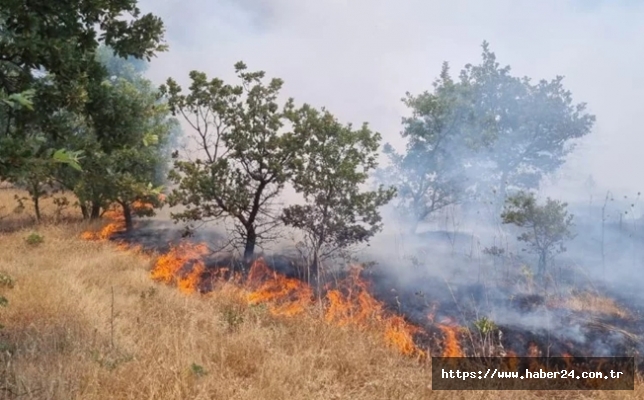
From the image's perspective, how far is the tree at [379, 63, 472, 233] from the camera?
54.9ft

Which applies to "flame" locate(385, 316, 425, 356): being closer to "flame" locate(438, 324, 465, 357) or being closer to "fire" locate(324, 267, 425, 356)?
"fire" locate(324, 267, 425, 356)

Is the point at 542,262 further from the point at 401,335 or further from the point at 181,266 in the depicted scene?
the point at 181,266

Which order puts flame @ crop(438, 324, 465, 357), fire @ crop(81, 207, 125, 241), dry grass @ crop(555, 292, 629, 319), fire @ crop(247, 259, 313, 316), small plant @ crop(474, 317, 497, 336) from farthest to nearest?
fire @ crop(81, 207, 125, 241) → dry grass @ crop(555, 292, 629, 319) → fire @ crop(247, 259, 313, 316) → small plant @ crop(474, 317, 497, 336) → flame @ crop(438, 324, 465, 357)

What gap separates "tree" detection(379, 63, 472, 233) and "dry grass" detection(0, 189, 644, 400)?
36.0 feet

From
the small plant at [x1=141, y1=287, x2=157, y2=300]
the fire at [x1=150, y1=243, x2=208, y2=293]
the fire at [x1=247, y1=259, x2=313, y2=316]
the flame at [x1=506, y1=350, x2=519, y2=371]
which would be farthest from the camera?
the fire at [x1=150, y1=243, x2=208, y2=293]

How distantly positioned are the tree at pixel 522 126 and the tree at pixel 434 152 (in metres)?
2.95

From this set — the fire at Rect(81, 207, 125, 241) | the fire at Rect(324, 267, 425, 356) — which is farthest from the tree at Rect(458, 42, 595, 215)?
the fire at Rect(81, 207, 125, 241)

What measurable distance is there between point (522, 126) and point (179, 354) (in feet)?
68.2

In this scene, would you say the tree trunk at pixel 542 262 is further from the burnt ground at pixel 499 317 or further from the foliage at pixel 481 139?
the foliage at pixel 481 139

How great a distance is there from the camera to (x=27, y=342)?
5145mm

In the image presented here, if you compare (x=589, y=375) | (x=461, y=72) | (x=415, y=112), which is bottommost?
(x=589, y=375)

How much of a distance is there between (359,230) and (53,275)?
6904 mm

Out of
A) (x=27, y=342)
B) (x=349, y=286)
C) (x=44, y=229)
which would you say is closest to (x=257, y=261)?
(x=349, y=286)

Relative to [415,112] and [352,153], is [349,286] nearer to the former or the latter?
[352,153]
